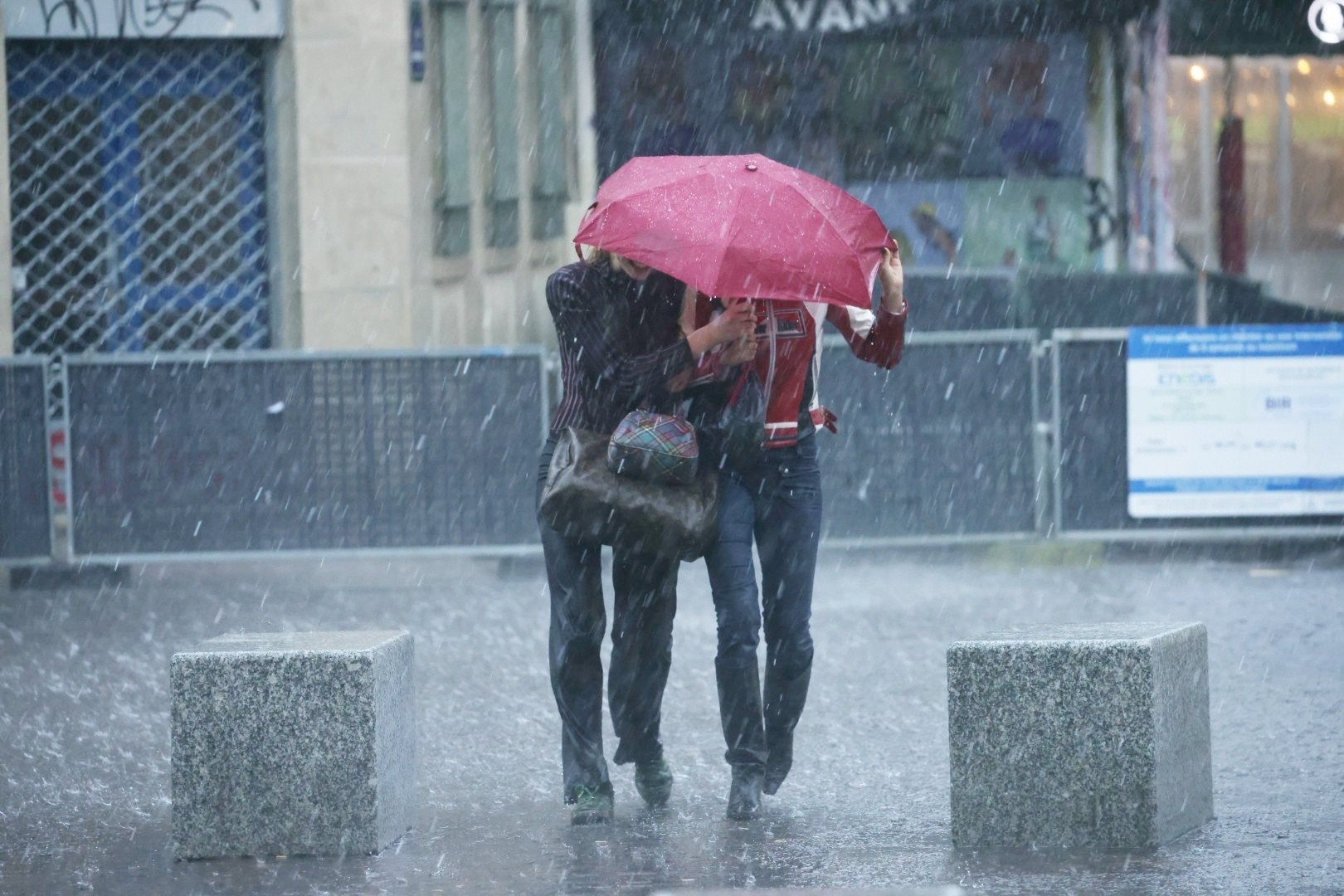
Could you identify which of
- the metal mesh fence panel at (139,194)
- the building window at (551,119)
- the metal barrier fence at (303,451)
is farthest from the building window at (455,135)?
the metal barrier fence at (303,451)

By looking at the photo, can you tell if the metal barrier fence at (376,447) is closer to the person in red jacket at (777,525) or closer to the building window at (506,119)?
the building window at (506,119)

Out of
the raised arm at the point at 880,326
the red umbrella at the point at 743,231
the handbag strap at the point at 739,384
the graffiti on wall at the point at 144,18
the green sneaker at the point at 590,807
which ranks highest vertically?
the graffiti on wall at the point at 144,18

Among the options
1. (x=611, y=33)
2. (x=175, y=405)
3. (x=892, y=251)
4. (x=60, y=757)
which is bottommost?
(x=60, y=757)

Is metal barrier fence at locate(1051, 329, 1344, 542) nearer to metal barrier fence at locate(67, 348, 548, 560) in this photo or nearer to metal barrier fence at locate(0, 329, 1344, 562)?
metal barrier fence at locate(0, 329, 1344, 562)

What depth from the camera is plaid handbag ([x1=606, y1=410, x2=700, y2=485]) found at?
19.4 feet

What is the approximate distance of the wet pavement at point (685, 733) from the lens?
18.5 ft

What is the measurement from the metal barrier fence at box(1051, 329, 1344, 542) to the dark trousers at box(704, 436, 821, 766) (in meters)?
5.30

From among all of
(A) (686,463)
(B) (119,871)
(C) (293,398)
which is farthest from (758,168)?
(C) (293,398)

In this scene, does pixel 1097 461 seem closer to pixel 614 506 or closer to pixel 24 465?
pixel 24 465

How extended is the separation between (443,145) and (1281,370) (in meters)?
6.00

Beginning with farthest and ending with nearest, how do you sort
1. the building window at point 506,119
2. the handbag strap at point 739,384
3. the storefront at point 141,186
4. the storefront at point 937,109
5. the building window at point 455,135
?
the storefront at point 937,109 < the building window at point 506,119 < the building window at point 455,135 < the storefront at point 141,186 < the handbag strap at point 739,384

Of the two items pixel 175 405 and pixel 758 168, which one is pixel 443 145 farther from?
pixel 758 168

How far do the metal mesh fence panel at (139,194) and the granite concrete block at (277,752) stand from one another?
8.09m

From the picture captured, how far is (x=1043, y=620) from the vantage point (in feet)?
31.7
